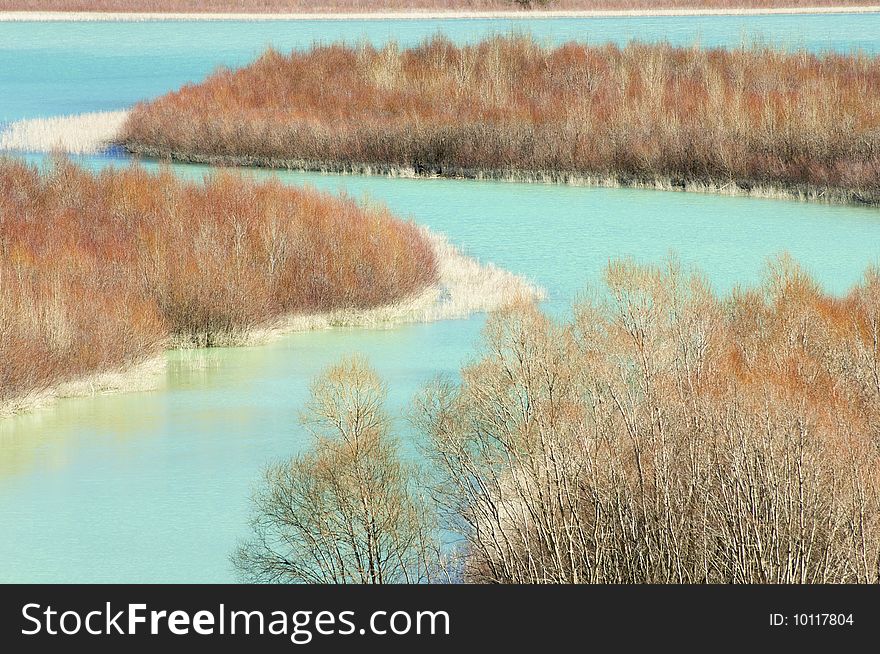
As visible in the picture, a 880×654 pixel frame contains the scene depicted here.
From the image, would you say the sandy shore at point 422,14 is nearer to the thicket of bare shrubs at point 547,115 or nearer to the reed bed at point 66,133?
the thicket of bare shrubs at point 547,115

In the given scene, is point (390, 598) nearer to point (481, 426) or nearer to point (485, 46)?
point (481, 426)

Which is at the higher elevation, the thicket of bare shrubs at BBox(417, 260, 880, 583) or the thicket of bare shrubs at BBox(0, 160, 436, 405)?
the thicket of bare shrubs at BBox(0, 160, 436, 405)

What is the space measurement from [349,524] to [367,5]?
68.6m

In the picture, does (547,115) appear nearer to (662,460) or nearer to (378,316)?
(378,316)

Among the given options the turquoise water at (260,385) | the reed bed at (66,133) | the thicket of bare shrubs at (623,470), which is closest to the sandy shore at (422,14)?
the reed bed at (66,133)

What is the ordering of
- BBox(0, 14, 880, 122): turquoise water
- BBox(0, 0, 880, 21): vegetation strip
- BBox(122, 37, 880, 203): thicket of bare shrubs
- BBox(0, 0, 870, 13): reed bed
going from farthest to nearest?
1. BBox(0, 0, 870, 13): reed bed
2. BBox(0, 0, 880, 21): vegetation strip
3. BBox(0, 14, 880, 122): turquoise water
4. BBox(122, 37, 880, 203): thicket of bare shrubs

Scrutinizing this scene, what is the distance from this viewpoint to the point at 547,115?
26594 mm

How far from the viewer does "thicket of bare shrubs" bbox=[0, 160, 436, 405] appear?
1147 centimetres

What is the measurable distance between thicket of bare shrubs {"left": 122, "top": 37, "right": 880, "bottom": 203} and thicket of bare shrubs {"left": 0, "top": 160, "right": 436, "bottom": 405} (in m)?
8.81

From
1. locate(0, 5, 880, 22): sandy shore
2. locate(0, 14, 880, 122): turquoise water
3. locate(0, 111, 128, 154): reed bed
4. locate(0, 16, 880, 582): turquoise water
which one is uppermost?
locate(0, 5, 880, 22): sandy shore

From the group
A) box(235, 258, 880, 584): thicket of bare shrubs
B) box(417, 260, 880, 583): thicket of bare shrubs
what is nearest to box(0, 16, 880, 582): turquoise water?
box(235, 258, 880, 584): thicket of bare shrubs

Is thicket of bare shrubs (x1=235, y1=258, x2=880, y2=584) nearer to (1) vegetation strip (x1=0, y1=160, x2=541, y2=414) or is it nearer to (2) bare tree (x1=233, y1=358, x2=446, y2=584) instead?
(2) bare tree (x1=233, y1=358, x2=446, y2=584)

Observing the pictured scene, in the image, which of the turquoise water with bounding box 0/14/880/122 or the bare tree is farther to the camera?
the turquoise water with bounding box 0/14/880/122

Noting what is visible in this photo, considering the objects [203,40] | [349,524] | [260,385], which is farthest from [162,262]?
[203,40]
